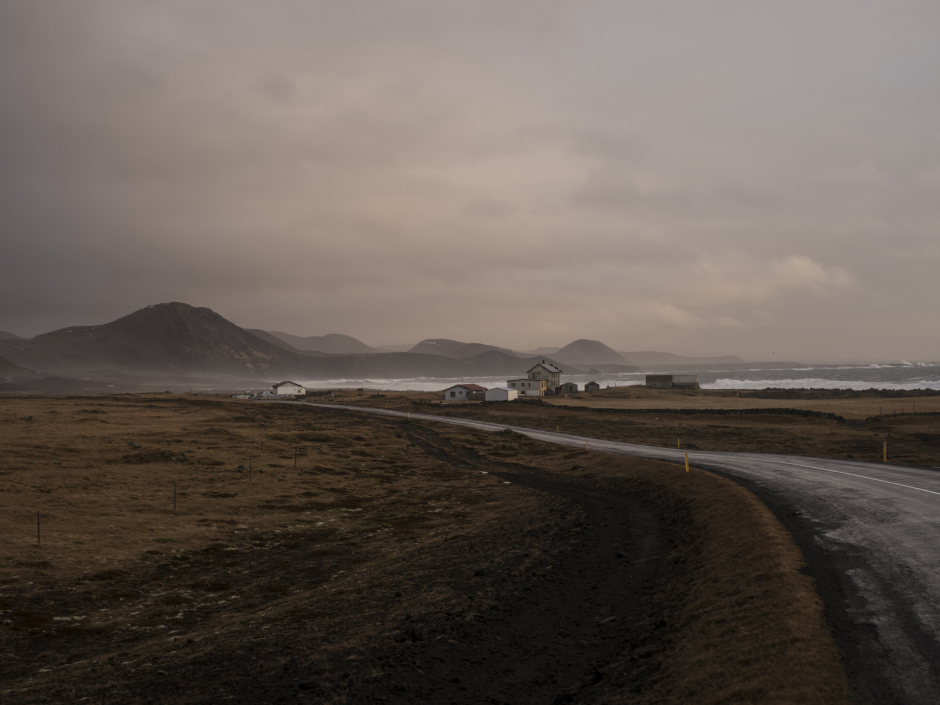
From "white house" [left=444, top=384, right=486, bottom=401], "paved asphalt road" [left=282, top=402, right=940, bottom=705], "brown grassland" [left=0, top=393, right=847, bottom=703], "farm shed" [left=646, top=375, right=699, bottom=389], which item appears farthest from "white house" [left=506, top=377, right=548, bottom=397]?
"paved asphalt road" [left=282, top=402, right=940, bottom=705]

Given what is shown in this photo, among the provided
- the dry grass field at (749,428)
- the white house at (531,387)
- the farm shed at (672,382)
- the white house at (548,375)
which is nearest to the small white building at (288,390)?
the white house at (531,387)

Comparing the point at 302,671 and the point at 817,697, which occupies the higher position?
the point at 817,697

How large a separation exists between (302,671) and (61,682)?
6335 millimetres

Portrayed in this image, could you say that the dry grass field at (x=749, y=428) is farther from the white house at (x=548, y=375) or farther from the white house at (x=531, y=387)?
the white house at (x=548, y=375)

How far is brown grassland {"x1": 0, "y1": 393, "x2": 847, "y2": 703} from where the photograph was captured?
1267cm

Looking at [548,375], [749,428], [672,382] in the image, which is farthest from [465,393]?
[672,382]

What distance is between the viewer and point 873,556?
56.3ft

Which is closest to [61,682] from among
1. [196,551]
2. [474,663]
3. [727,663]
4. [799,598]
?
[474,663]

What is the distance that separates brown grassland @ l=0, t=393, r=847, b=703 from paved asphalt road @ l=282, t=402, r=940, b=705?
0.68 metres

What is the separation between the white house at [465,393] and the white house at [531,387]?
20.1m

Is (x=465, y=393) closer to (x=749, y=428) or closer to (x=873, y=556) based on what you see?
(x=749, y=428)

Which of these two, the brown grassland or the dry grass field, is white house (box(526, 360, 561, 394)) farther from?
the brown grassland

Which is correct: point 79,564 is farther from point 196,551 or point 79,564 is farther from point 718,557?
point 718,557

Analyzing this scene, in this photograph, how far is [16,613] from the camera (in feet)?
60.6
